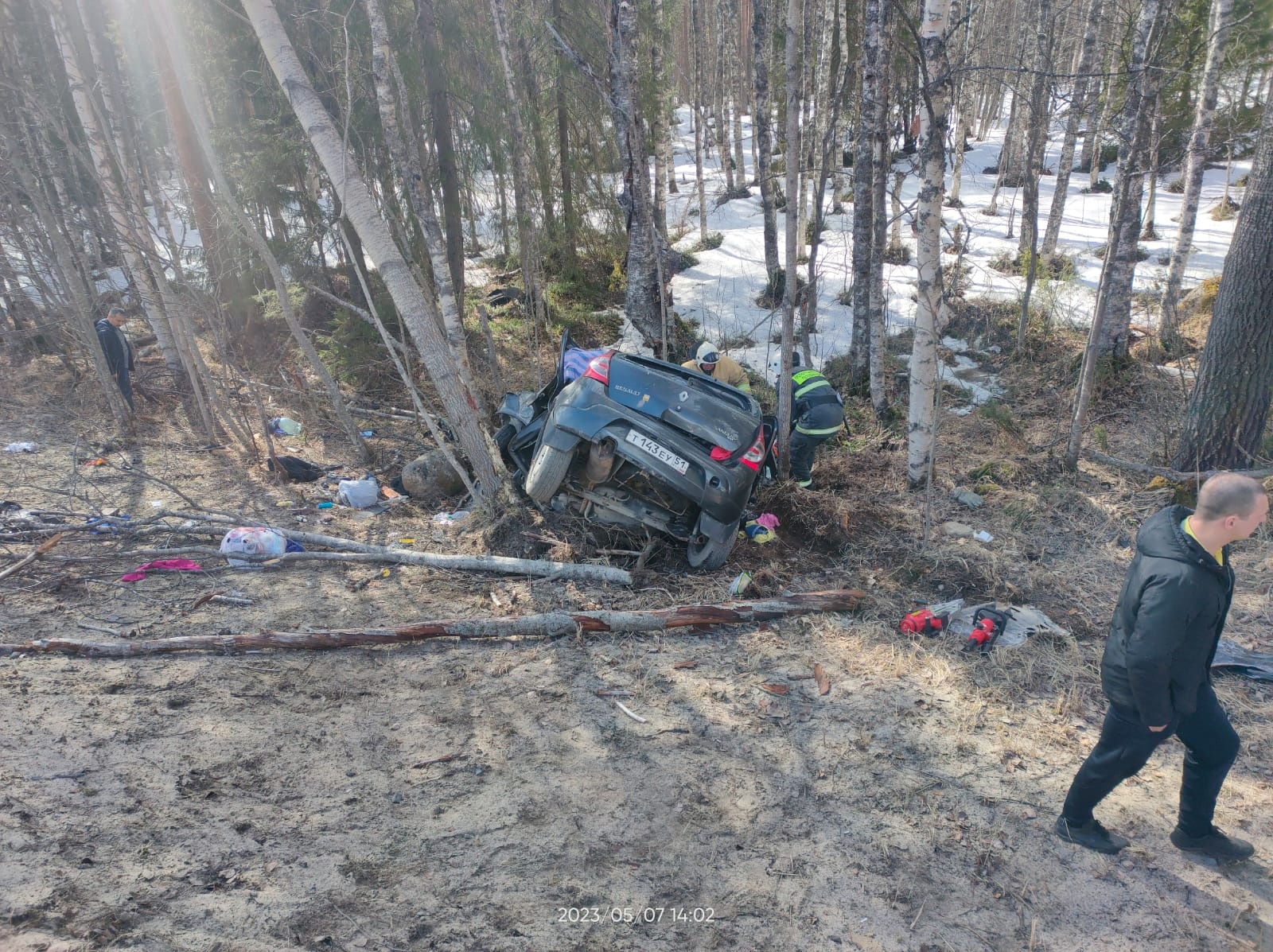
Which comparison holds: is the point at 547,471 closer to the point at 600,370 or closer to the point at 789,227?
the point at 600,370

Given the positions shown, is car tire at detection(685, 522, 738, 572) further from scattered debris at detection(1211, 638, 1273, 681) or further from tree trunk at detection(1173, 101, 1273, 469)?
tree trunk at detection(1173, 101, 1273, 469)

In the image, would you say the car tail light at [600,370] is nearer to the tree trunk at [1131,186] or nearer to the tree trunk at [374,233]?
the tree trunk at [374,233]

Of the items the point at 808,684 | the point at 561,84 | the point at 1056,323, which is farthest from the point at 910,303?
the point at 808,684

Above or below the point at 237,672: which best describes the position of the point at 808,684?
below

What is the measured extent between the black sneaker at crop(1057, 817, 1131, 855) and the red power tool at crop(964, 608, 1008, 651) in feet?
5.00

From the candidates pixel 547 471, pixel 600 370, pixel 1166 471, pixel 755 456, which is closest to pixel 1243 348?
pixel 1166 471

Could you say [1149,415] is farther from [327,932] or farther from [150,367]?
[150,367]

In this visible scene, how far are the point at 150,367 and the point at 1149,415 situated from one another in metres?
15.0

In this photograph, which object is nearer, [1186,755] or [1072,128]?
[1186,755]

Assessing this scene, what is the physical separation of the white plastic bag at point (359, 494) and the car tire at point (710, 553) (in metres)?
3.74

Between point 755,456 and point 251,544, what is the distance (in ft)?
13.2

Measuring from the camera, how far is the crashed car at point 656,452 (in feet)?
17.3

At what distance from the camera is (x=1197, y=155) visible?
10953 mm

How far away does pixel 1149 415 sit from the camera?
8.78 metres
